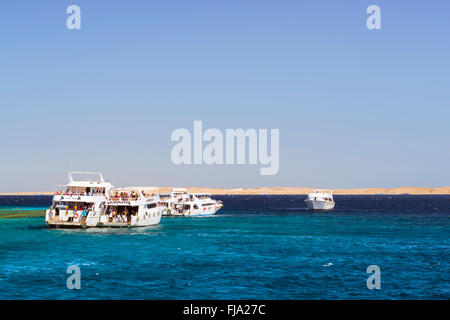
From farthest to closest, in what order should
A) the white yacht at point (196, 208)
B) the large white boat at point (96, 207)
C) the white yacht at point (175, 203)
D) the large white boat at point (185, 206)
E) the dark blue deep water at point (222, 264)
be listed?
1. the white yacht at point (196, 208)
2. the large white boat at point (185, 206)
3. the white yacht at point (175, 203)
4. the large white boat at point (96, 207)
5. the dark blue deep water at point (222, 264)

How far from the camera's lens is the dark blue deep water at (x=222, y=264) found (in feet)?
113

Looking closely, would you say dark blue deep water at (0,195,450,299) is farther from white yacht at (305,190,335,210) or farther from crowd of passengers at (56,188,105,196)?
white yacht at (305,190,335,210)

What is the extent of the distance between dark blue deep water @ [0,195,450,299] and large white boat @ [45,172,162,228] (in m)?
4.24

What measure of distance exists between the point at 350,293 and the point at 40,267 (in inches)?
1044

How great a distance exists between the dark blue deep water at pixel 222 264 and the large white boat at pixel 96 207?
167 inches

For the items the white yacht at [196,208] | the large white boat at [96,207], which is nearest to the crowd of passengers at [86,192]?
the large white boat at [96,207]

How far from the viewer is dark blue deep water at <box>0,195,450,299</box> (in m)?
34.5

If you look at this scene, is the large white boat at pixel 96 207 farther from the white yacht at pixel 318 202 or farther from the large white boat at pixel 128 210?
the white yacht at pixel 318 202

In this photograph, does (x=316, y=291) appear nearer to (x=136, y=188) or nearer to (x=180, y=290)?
(x=180, y=290)

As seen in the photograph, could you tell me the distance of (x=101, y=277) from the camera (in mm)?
39250

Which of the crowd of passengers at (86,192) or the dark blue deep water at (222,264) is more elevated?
the crowd of passengers at (86,192)

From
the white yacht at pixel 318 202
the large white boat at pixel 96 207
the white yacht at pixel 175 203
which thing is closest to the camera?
the large white boat at pixel 96 207

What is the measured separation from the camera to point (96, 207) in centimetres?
7919
